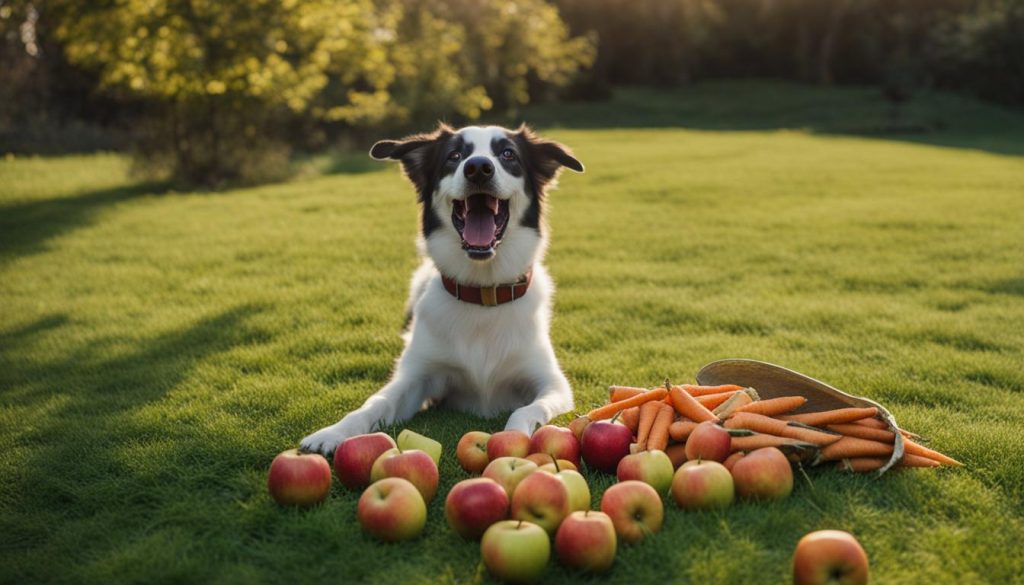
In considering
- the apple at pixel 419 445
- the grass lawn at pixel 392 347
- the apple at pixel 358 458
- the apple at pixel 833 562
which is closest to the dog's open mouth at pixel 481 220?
the grass lawn at pixel 392 347

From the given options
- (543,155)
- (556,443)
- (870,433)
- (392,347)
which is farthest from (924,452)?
(392,347)

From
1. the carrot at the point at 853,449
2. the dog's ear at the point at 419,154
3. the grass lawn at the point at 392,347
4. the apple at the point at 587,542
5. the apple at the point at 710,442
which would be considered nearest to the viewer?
the apple at the point at 587,542

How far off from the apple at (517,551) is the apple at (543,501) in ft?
0.56

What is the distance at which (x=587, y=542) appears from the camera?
2758 millimetres

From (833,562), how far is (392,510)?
155cm

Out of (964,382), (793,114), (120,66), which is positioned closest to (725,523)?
(964,382)

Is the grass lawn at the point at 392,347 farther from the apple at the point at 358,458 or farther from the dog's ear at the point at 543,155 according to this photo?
the dog's ear at the point at 543,155

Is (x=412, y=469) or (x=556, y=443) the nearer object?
(x=412, y=469)

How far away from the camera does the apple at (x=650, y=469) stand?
10.9 ft

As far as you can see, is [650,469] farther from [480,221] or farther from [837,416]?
[480,221]

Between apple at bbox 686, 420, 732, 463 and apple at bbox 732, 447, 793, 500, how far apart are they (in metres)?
0.15

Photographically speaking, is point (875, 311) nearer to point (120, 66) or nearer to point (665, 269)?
point (665, 269)

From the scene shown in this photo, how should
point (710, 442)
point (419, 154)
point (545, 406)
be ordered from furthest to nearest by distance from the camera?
point (419, 154)
point (545, 406)
point (710, 442)

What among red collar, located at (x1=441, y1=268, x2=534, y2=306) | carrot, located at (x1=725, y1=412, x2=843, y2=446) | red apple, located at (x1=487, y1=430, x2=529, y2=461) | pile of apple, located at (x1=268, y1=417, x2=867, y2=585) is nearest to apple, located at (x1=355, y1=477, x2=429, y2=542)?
pile of apple, located at (x1=268, y1=417, x2=867, y2=585)
